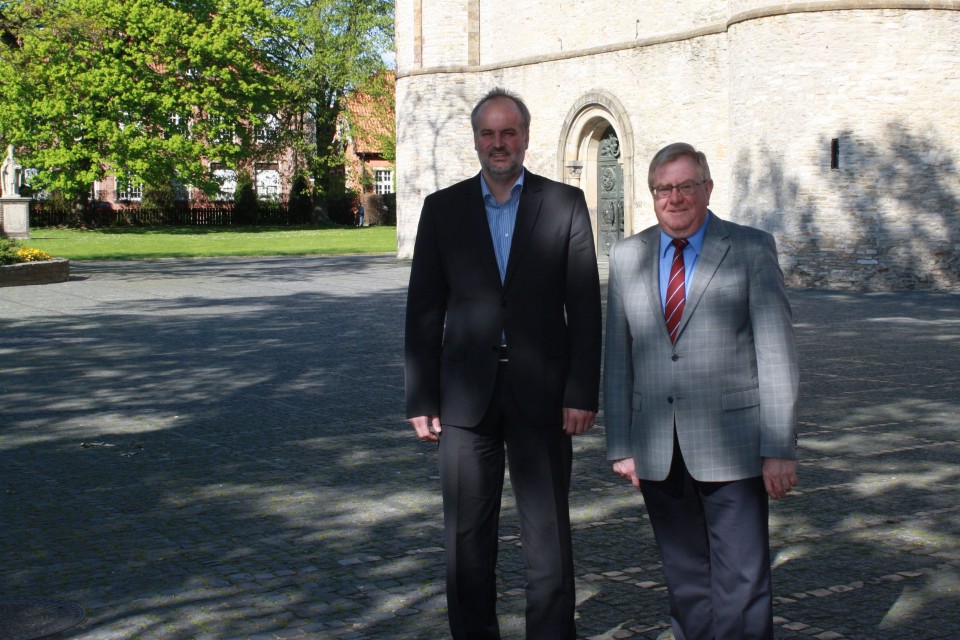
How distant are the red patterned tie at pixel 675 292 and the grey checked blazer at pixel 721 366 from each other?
3 cm

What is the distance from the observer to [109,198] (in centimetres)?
7069

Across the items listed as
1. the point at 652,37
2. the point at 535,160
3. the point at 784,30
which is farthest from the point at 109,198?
the point at 784,30

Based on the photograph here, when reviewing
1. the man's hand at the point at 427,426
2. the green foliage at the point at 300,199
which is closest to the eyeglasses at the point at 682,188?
the man's hand at the point at 427,426

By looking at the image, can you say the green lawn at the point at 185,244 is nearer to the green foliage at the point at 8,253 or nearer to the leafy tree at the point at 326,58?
the leafy tree at the point at 326,58

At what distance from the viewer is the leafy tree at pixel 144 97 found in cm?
5181

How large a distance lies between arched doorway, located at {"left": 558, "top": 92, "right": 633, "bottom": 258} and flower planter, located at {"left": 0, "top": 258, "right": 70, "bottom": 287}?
12204 mm

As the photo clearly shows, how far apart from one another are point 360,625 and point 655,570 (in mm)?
1414

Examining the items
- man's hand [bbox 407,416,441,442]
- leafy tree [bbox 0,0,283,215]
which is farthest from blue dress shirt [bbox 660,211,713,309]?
leafy tree [bbox 0,0,283,215]

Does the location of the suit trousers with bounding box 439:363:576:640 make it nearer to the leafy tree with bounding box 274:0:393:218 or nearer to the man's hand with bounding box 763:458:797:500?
the man's hand with bounding box 763:458:797:500

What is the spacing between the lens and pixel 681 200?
384 centimetres

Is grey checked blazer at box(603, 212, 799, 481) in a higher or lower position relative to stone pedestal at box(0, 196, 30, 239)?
lower

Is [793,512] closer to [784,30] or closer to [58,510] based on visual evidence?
[58,510]

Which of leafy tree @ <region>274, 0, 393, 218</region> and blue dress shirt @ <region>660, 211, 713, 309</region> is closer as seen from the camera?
blue dress shirt @ <region>660, 211, 713, 309</region>

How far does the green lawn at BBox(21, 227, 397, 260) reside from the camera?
36219 mm
